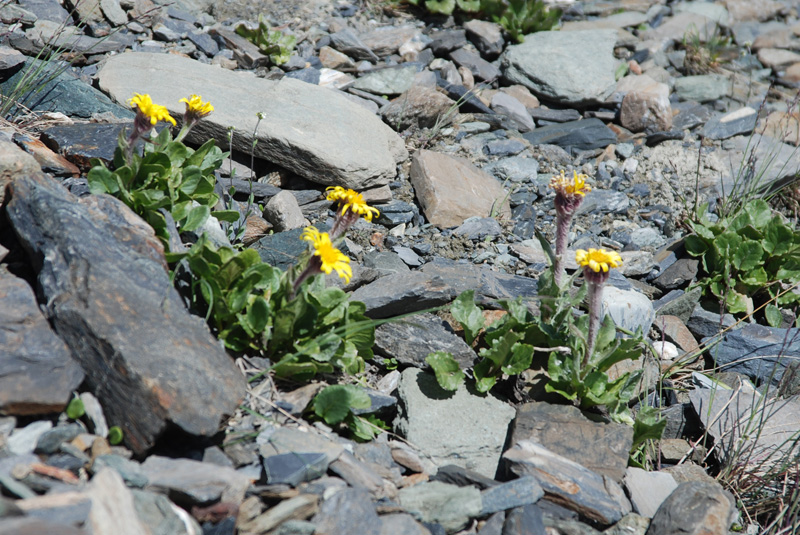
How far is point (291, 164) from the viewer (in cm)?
443

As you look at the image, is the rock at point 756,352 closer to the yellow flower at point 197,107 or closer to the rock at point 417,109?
the rock at point 417,109

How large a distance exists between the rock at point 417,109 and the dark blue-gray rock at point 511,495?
3312 mm

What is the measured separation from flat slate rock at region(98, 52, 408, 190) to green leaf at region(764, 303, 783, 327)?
2.84 metres

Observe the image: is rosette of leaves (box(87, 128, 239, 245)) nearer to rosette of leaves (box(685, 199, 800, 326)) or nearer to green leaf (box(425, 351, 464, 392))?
green leaf (box(425, 351, 464, 392))

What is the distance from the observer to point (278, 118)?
448cm

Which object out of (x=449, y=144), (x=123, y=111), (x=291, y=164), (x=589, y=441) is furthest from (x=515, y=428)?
(x=123, y=111)

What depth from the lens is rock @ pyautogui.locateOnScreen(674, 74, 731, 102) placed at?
22.1 ft

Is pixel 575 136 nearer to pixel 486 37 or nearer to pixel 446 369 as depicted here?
pixel 486 37

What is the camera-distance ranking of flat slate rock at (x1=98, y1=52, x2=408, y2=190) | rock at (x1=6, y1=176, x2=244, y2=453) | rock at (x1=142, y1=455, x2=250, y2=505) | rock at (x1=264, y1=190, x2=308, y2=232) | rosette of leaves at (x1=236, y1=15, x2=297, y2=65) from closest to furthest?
rock at (x1=142, y1=455, x2=250, y2=505) → rock at (x1=6, y1=176, x2=244, y2=453) → rock at (x1=264, y1=190, x2=308, y2=232) → flat slate rock at (x1=98, y1=52, x2=408, y2=190) → rosette of leaves at (x1=236, y1=15, x2=297, y2=65)

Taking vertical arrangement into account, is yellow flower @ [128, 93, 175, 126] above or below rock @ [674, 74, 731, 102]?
above

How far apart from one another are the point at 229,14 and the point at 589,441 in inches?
203

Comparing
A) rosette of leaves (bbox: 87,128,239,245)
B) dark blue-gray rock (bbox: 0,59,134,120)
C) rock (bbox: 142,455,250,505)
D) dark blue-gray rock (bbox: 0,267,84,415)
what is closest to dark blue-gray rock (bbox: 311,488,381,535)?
rock (bbox: 142,455,250,505)

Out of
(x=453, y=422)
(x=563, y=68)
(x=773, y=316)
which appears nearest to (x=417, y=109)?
(x=563, y=68)

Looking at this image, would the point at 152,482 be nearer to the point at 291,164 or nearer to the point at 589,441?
the point at 589,441
